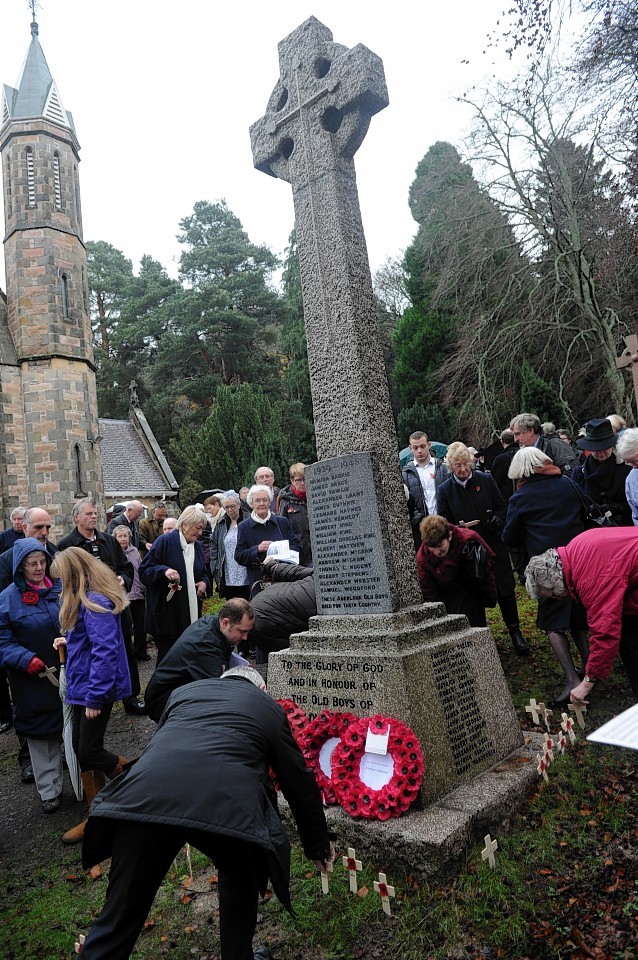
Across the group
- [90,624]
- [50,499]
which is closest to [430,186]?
[50,499]

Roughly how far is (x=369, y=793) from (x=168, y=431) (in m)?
33.1

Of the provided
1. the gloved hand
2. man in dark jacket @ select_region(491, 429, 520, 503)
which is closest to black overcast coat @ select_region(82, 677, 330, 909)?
the gloved hand

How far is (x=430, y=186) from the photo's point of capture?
21.5 meters

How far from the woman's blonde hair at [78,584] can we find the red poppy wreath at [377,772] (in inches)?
72.7

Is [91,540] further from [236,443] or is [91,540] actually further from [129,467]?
[129,467]

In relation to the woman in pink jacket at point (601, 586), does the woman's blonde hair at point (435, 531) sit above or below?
above

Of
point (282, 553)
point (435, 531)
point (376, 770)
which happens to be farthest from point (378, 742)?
point (282, 553)

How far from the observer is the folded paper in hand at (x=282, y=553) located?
6.24 m

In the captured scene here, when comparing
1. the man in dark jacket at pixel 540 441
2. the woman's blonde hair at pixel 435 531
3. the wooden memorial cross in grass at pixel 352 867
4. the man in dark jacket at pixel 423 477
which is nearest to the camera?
the wooden memorial cross in grass at pixel 352 867

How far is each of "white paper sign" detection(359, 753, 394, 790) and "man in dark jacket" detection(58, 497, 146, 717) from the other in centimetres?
339

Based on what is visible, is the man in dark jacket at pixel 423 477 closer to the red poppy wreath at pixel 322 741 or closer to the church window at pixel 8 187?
the red poppy wreath at pixel 322 741

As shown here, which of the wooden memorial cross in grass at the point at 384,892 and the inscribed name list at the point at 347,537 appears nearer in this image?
the wooden memorial cross in grass at the point at 384,892

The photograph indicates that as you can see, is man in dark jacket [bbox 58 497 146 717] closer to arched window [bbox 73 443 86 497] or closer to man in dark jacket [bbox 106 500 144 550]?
man in dark jacket [bbox 106 500 144 550]

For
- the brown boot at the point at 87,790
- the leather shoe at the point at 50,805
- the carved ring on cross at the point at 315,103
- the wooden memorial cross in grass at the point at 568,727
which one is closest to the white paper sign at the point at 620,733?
the wooden memorial cross in grass at the point at 568,727
